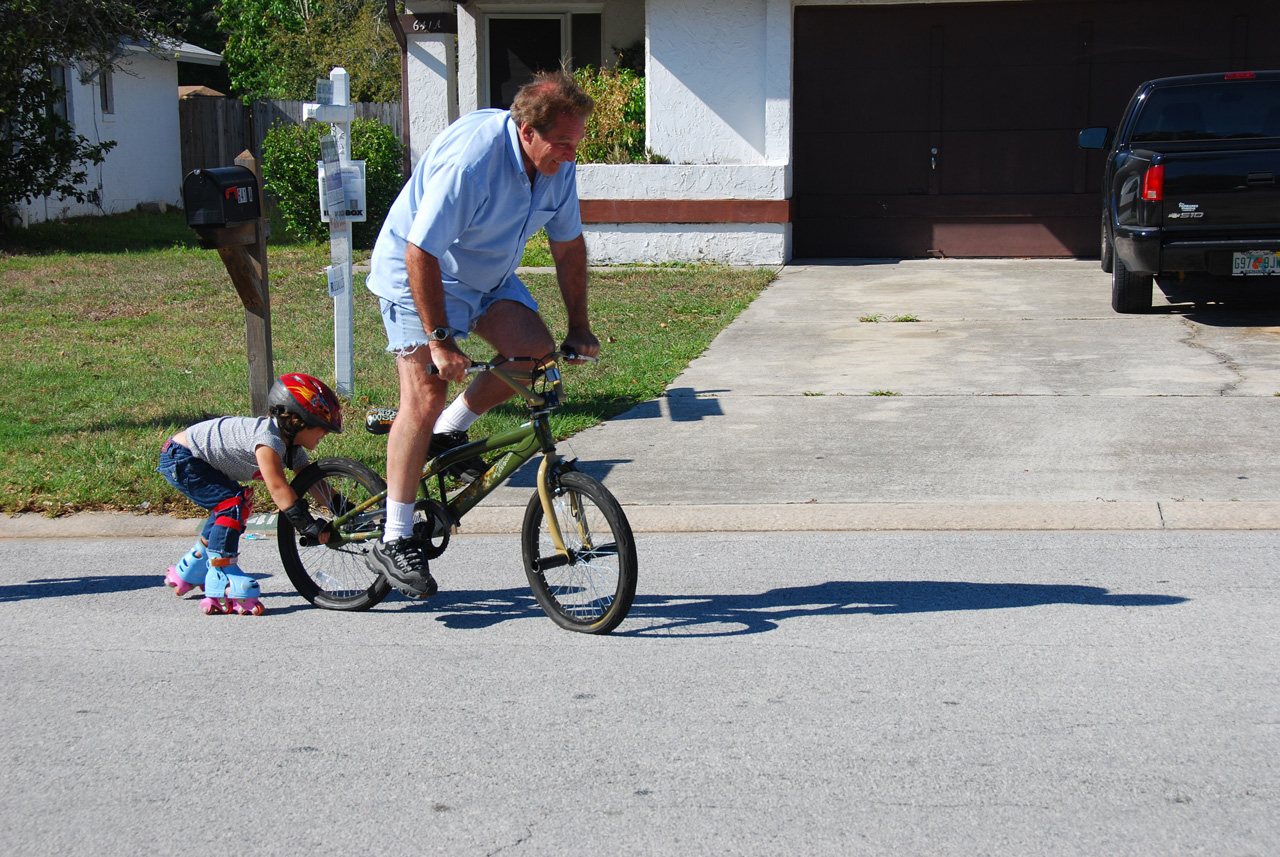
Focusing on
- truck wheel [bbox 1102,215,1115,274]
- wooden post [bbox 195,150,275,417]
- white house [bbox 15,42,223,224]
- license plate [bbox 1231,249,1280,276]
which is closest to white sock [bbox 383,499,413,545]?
wooden post [bbox 195,150,275,417]

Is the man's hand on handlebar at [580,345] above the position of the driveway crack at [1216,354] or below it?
above

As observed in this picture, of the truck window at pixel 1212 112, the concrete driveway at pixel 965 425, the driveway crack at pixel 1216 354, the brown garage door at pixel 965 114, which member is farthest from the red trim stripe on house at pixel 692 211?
the driveway crack at pixel 1216 354

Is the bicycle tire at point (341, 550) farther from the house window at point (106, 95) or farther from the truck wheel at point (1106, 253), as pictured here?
the house window at point (106, 95)

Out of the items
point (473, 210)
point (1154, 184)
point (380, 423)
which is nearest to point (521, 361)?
point (473, 210)

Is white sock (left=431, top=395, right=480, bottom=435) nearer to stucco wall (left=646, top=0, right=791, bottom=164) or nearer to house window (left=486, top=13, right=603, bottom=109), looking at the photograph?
stucco wall (left=646, top=0, right=791, bottom=164)

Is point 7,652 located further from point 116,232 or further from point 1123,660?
point 116,232

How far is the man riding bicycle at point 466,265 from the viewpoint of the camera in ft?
13.3

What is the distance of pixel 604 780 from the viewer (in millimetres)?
3330

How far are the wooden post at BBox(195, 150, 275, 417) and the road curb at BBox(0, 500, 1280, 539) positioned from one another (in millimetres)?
1018

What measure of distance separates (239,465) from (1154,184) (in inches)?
290

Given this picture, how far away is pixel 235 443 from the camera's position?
15.3ft

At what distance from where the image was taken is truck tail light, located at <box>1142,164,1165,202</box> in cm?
936

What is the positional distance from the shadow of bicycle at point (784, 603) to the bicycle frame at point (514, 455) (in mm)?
392

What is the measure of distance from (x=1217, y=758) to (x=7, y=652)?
3887mm
